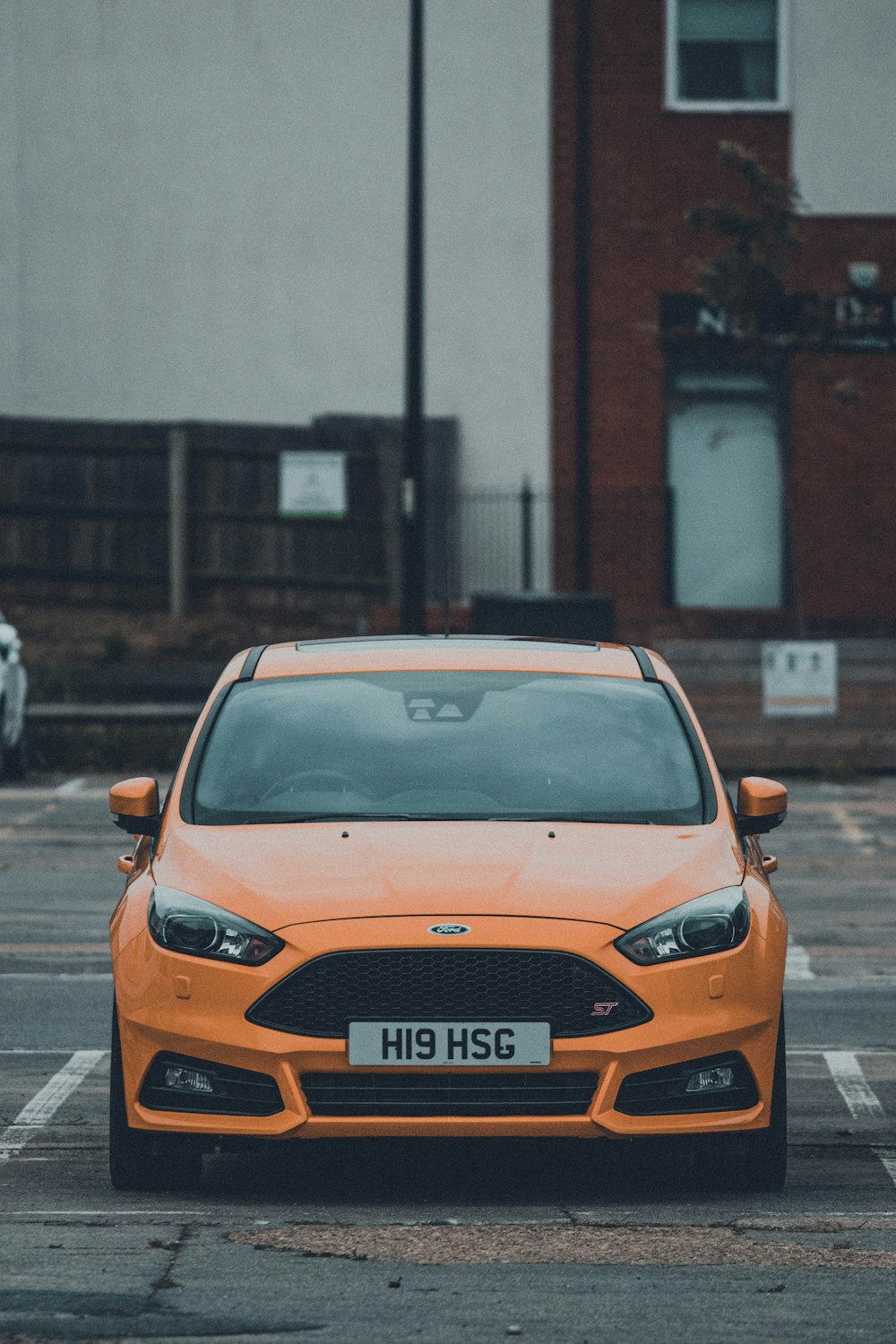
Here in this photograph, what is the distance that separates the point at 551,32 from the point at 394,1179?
2365 cm

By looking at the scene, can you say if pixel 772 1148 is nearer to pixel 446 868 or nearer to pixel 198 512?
pixel 446 868

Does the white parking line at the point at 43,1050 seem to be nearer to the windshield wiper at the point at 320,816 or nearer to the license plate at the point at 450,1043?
the windshield wiper at the point at 320,816

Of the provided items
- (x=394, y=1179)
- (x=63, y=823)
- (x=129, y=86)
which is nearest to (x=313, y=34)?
(x=129, y=86)

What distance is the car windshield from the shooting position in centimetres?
666

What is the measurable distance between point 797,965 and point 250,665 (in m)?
3.81

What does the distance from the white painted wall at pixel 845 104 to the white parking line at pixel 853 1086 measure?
2126 cm

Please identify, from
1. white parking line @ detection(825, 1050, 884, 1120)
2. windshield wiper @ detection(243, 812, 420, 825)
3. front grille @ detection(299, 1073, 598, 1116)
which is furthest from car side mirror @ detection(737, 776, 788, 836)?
front grille @ detection(299, 1073, 598, 1116)

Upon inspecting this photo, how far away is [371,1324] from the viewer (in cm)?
482

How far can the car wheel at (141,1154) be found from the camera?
19.8 feet

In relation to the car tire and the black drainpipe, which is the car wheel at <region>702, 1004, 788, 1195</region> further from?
the black drainpipe

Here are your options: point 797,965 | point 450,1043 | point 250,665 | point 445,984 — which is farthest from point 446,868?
point 797,965

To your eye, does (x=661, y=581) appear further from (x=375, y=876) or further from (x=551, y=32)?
(x=375, y=876)

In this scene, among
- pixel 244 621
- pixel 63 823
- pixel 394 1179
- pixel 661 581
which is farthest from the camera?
pixel 661 581

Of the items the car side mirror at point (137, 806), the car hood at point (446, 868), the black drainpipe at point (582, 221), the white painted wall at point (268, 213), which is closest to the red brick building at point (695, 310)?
the black drainpipe at point (582, 221)
